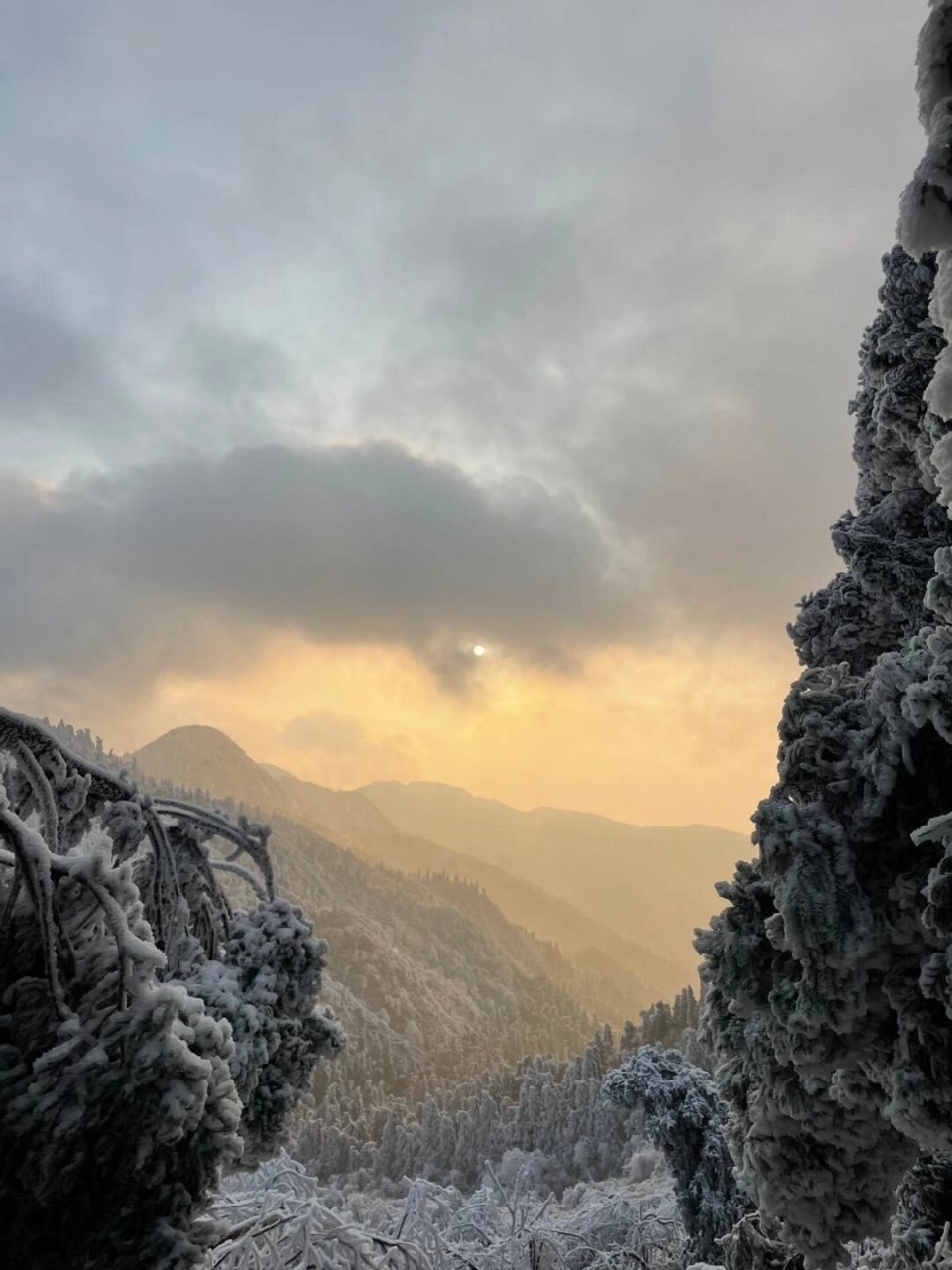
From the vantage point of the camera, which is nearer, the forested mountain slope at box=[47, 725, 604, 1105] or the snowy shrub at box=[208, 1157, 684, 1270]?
the snowy shrub at box=[208, 1157, 684, 1270]

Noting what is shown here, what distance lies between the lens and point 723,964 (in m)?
4.27

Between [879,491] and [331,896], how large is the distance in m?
162

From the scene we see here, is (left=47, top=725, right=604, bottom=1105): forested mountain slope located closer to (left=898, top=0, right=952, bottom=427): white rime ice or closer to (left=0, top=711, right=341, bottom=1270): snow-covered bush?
(left=0, top=711, right=341, bottom=1270): snow-covered bush

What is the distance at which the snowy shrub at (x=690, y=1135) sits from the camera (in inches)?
542

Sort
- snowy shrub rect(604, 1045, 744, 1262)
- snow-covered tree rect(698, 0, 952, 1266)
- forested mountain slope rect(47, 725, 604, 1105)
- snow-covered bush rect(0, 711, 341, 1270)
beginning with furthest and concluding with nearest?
1. forested mountain slope rect(47, 725, 604, 1105)
2. snowy shrub rect(604, 1045, 744, 1262)
3. snow-covered tree rect(698, 0, 952, 1266)
4. snow-covered bush rect(0, 711, 341, 1270)

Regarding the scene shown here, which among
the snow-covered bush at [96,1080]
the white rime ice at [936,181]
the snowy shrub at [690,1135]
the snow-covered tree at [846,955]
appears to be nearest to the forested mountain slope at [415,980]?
the snowy shrub at [690,1135]

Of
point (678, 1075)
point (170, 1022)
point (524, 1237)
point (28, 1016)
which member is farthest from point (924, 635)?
point (678, 1075)

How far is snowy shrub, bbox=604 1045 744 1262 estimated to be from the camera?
13766 mm

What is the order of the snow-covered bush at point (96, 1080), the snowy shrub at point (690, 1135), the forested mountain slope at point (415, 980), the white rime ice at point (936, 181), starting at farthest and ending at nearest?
the forested mountain slope at point (415, 980) < the snowy shrub at point (690, 1135) < the white rime ice at point (936, 181) < the snow-covered bush at point (96, 1080)

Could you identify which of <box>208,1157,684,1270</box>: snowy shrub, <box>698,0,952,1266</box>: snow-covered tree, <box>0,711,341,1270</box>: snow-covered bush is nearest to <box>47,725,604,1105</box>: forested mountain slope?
<box>208,1157,684,1270</box>: snowy shrub

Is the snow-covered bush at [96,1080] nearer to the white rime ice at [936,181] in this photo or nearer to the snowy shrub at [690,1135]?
the white rime ice at [936,181]

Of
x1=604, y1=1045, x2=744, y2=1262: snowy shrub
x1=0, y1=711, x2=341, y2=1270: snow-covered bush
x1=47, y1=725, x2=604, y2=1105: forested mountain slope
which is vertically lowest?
x1=47, y1=725, x2=604, y2=1105: forested mountain slope

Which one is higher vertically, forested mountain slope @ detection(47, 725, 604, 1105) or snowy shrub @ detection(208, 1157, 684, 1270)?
snowy shrub @ detection(208, 1157, 684, 1270)

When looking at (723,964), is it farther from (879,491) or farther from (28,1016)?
(879,491)
